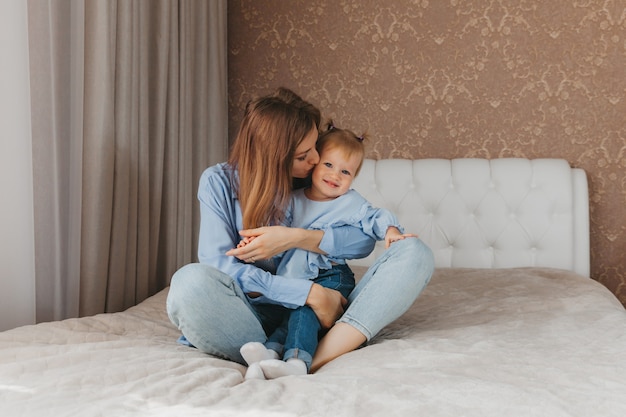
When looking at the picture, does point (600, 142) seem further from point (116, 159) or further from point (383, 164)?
point (116, 159)

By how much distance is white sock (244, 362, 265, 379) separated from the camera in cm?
147

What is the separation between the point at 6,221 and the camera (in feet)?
6.95

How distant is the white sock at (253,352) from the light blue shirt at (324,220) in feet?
1.15

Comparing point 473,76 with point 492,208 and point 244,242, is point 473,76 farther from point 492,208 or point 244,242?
point 244,242

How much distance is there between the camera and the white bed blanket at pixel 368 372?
124 centimetres

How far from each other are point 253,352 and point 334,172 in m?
0.61

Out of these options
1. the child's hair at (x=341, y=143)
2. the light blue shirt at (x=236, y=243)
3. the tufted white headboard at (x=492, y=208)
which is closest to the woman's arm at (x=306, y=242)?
the light blue shirt at (x=236, y=243)

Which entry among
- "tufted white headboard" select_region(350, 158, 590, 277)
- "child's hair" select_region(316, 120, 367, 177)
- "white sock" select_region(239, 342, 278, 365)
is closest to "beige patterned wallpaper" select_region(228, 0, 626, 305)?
"tufted white headboard" select_region(350, 158, 590, 277)

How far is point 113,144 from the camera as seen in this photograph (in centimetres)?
247

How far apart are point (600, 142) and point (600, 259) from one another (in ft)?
1.72

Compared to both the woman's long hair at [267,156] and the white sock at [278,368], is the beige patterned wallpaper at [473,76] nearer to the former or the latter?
the woman's long hair at [267,156]

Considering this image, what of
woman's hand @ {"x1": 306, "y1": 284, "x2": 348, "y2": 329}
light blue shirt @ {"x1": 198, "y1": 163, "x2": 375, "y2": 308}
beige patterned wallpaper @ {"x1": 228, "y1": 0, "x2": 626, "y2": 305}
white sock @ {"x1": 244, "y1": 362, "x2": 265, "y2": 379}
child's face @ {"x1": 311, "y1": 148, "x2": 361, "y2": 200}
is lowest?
white sock @ {"x1": 244, "y1": 362, "x2": 265, "y2": 379}

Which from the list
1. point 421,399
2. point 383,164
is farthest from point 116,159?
point 421,399

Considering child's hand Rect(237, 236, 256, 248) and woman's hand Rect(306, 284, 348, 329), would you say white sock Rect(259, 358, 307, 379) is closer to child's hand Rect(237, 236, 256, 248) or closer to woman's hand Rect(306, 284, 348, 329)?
woman's hand Rect(306, 284, 348, 329)
